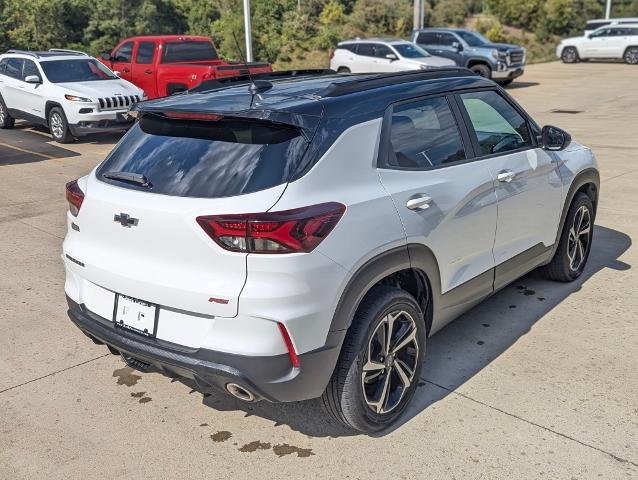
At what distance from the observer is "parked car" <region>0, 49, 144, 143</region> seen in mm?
12094

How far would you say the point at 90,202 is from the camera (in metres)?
3.29

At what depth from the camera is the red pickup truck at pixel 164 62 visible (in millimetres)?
13820

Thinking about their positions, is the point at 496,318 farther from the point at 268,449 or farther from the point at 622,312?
the point at 268,449

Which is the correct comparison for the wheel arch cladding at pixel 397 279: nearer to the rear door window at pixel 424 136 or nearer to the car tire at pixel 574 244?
the rear door window at pixel 424 136

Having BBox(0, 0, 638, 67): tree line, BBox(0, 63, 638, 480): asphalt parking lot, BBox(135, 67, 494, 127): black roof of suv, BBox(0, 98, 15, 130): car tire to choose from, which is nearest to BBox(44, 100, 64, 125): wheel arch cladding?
BBox(0, 98, 15, 130): car tire

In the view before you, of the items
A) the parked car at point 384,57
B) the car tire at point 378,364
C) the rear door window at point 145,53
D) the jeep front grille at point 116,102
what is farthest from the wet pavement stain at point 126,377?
the parked car at point 384,57

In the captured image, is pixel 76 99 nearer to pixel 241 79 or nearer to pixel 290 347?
pixel 241 79

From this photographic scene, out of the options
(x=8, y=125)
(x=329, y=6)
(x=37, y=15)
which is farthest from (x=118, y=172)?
(x=329, y=6)

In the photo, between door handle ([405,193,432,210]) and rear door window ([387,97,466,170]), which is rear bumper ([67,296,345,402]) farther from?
rear door window ([387,97,466,170])

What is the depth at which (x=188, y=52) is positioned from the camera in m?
14.5

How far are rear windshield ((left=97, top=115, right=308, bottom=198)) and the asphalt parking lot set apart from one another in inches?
49.9

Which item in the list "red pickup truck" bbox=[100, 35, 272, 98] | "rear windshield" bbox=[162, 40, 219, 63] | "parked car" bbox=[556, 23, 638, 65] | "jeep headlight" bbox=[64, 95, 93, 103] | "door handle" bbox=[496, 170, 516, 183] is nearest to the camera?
"door handle" bbox=[496, 170, 516, 183]

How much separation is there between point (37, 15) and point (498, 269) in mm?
33169

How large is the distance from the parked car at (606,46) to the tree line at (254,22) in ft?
22.6
